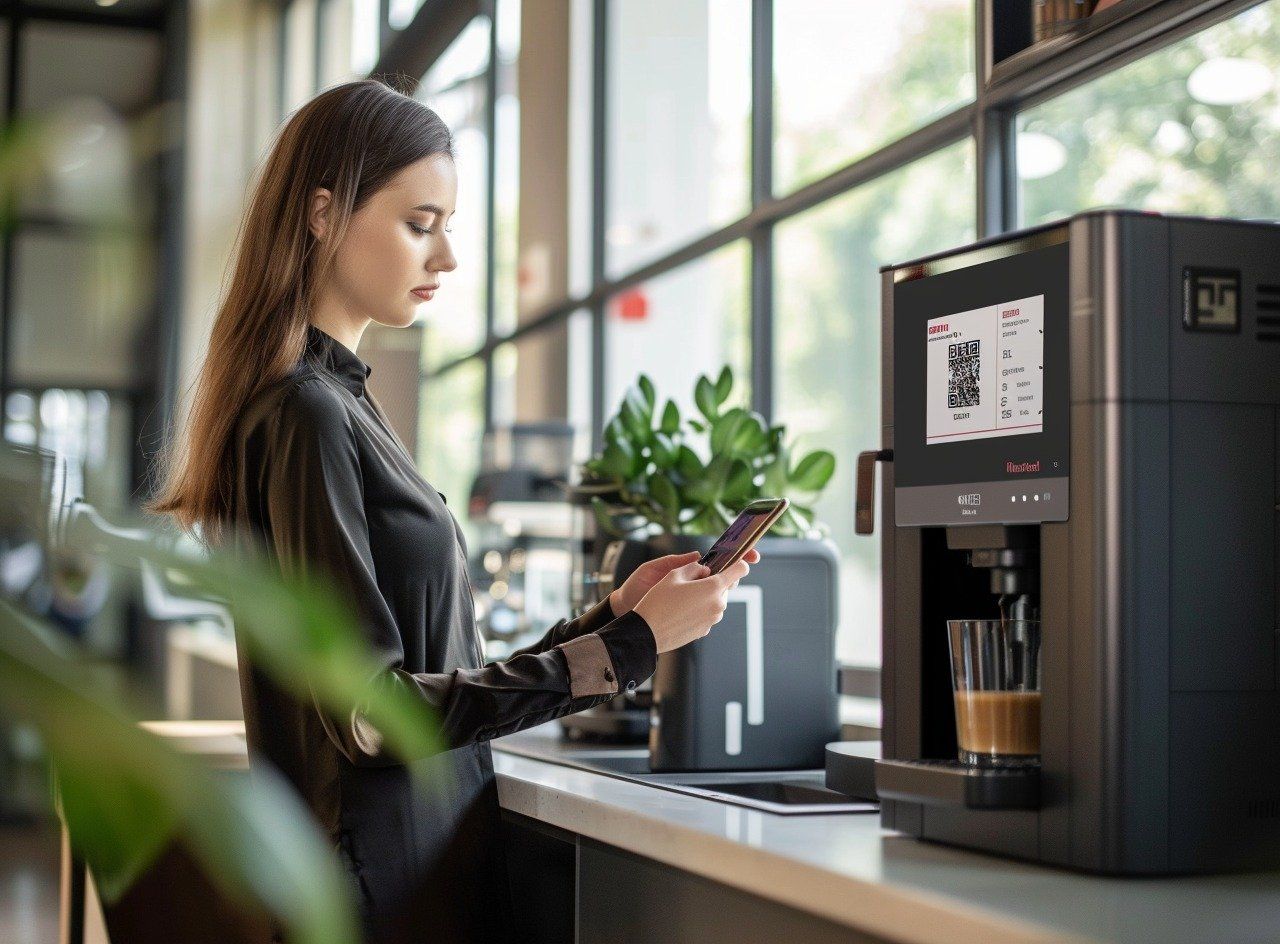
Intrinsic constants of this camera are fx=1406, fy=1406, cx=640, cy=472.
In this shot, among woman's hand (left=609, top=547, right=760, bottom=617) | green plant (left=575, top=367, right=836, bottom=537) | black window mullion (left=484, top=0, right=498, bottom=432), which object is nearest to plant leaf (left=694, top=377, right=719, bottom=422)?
green plant (left=575, top=367, right=836, bottom=537)

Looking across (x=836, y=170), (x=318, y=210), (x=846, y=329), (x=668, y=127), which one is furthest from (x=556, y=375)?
(x=318, y=210)

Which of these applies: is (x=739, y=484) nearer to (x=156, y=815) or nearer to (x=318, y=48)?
(x=156, y=815)

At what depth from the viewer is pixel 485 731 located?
1.38 metres

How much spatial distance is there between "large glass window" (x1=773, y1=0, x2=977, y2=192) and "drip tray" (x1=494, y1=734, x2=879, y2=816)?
1328 mm

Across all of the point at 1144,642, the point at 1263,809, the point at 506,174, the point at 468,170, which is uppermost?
the point at 468,170

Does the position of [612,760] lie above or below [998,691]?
below

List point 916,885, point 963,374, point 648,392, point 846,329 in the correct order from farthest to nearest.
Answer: point 846,329, point 648,392, point 963,374, point 916,885

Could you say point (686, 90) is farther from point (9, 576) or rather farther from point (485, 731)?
point (9, 576)

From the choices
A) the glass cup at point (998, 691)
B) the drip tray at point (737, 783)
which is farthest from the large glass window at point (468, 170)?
the glass cup at point (998, 691)

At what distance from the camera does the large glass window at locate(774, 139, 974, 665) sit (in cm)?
271

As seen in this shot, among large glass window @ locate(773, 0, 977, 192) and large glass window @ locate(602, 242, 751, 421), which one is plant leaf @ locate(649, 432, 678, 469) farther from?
large glass window @ locate(602, 242, 751, 421)

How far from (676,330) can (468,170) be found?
71.7 inches

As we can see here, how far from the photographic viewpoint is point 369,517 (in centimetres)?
141

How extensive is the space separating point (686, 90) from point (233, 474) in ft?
9.37
